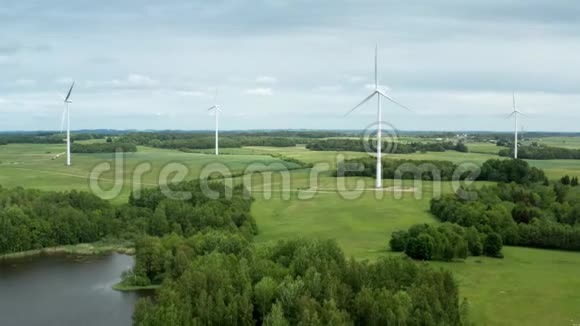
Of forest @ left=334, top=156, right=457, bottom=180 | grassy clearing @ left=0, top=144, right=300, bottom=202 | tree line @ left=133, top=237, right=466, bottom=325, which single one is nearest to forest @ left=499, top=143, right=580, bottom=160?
forest @ left=334, top=156, right=457, bottom=180

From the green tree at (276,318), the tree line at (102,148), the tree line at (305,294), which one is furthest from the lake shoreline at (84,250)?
the tree line at (102,148)

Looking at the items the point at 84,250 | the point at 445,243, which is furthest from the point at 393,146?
the point at 84,250

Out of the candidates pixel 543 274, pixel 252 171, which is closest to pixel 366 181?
pixel 252 171

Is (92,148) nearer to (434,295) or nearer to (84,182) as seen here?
(84,182)

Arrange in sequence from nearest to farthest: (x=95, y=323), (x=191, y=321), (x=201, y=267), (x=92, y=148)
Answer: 1. (x=191, y=321)
2. (x=201, y=267)
3. (x=95, y=323)
4. (x=92, y=148)

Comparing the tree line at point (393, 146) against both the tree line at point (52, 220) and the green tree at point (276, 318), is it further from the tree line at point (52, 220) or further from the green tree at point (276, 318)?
the green tree at point (276, 318)

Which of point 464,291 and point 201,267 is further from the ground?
point 201,267
